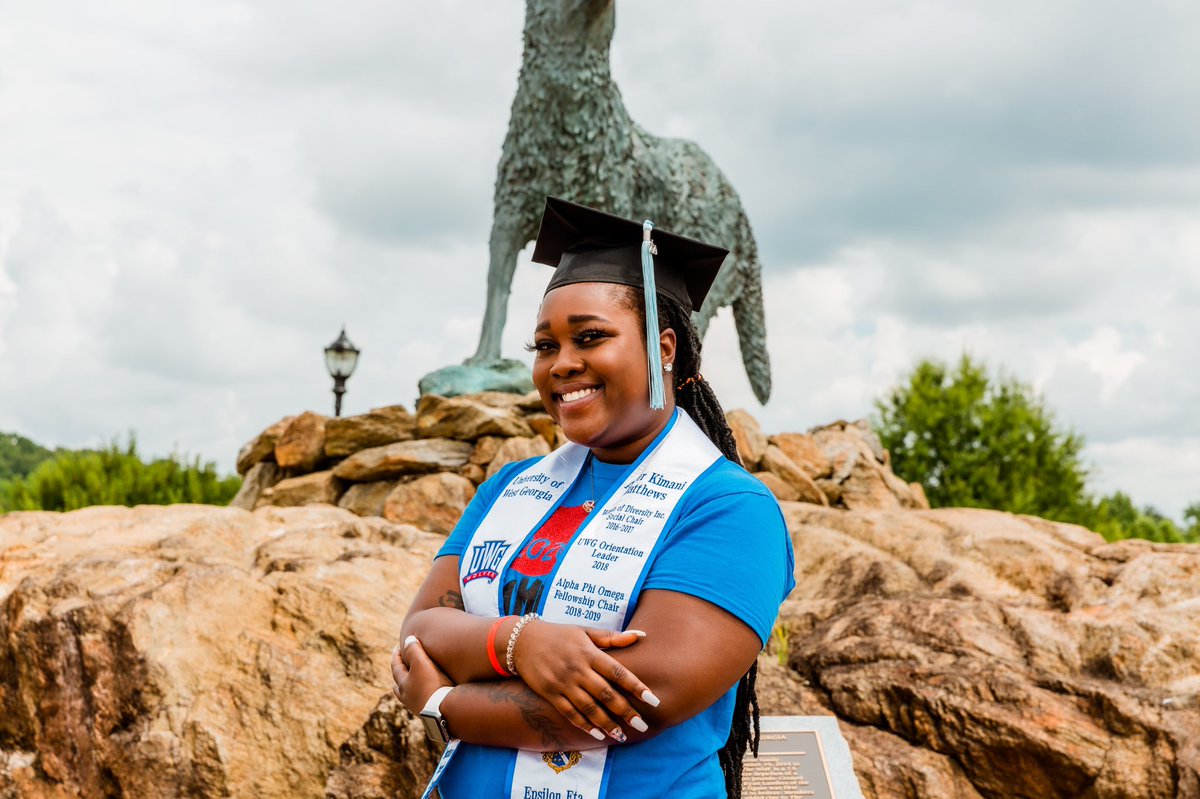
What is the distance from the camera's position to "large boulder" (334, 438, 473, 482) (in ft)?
26.5

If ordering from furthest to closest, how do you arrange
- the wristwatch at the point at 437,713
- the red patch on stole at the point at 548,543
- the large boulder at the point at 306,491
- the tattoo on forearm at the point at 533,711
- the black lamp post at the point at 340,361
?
the black lamp post at the point at 340,361 → the large boulder at the point at 306,491 → the red patch on stole at the point at 548,543 → the wristwatch at the point at 437,713 → the tattoo on forearm at the point at 533,711

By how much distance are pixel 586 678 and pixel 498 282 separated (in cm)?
766

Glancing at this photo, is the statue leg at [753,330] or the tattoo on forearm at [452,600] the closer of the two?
the tattoo on forearm at [452,600]

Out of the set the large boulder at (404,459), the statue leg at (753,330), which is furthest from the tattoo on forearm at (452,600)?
the statue leg at (753,330)

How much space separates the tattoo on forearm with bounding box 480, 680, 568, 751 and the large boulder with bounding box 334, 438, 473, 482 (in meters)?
6.10

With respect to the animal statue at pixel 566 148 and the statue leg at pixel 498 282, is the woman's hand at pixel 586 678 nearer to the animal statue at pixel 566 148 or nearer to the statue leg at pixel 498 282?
the animal statue at pixel 566 148

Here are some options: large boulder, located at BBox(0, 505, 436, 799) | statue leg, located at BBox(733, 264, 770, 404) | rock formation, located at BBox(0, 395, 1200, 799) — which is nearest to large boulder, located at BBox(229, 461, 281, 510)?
rock formation, located at BBox(0, 395, 1200, 799)

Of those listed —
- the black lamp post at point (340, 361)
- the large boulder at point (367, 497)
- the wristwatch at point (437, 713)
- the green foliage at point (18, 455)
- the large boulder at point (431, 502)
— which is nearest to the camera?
the wristwatch at point (437, 713)

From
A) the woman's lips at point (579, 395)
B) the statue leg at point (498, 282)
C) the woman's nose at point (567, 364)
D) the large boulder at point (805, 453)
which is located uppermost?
the statue leg at point (498, 282)

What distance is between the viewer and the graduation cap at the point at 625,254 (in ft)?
7.80

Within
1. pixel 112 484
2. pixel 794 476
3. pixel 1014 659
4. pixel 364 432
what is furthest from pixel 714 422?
pixel 112 484

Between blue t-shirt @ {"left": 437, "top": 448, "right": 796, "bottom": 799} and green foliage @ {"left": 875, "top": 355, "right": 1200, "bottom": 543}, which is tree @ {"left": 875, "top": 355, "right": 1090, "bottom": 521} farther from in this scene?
blue t-shirt @ {"left": 437, "top": 448, "right": 796, "bottom": 799}

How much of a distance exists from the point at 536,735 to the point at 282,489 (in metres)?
6.85

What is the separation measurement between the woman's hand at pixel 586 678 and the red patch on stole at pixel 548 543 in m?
0.28
